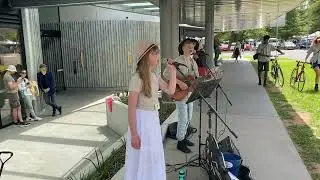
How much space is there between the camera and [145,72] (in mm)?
3467

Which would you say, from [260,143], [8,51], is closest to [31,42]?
[8,51]

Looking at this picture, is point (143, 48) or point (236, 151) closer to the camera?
point (143, 48)

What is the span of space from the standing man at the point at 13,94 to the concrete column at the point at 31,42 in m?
0.87

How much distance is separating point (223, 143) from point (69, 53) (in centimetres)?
1165

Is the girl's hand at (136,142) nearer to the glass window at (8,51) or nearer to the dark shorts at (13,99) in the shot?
the dark shorts at (13,99)

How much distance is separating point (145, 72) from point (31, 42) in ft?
25.9

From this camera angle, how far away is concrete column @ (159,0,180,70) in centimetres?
957

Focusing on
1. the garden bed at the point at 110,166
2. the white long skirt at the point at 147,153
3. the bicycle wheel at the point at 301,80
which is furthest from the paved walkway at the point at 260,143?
the bicycle wheel at the point at 301,80

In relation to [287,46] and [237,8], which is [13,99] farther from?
[287,46]

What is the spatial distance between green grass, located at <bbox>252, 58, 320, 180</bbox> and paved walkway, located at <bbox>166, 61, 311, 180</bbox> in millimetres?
132

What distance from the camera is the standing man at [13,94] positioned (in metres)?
9.19

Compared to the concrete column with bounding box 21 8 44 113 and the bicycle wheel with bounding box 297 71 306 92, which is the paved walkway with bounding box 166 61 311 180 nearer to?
the bicycle wheel with bounding box 297 71 306 92

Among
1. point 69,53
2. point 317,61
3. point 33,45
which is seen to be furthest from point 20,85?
point 317,61

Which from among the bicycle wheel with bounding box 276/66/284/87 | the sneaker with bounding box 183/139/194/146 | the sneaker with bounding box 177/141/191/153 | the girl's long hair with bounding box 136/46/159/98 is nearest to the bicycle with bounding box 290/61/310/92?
the bicycle wheel with bounding box 276/66/284/87
